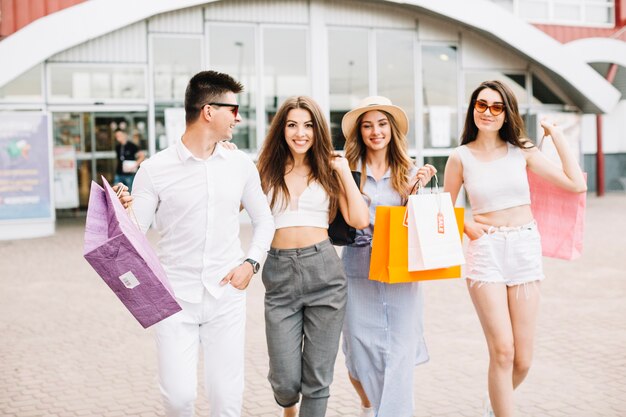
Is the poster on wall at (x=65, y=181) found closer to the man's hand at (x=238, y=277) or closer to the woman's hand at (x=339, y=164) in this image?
the woman's hand at (x=339, y=164)

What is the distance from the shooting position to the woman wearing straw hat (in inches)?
153

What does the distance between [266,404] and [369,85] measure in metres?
12.6

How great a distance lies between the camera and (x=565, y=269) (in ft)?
31.8

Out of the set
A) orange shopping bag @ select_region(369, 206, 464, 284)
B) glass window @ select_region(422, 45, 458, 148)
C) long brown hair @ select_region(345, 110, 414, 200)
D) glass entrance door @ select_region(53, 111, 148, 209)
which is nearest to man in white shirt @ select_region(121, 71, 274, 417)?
orange shopping bag @ select_region(369, 206, 464, 284)

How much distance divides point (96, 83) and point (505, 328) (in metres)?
12.5

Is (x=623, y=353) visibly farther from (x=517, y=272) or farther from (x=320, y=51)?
(x=320, y=51)

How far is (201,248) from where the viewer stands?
10.7ft

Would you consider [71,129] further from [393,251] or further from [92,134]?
[393,251]

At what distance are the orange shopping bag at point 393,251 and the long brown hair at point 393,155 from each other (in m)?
0.27

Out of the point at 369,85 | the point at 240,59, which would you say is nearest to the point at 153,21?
the point at 240,59

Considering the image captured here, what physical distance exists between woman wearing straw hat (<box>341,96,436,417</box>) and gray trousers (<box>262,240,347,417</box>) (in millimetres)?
332

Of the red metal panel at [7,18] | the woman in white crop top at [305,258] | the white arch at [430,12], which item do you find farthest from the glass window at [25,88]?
the woman in white crop top at [305,258]

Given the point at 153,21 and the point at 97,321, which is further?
the point at 153,21

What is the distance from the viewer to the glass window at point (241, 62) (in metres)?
15.3
